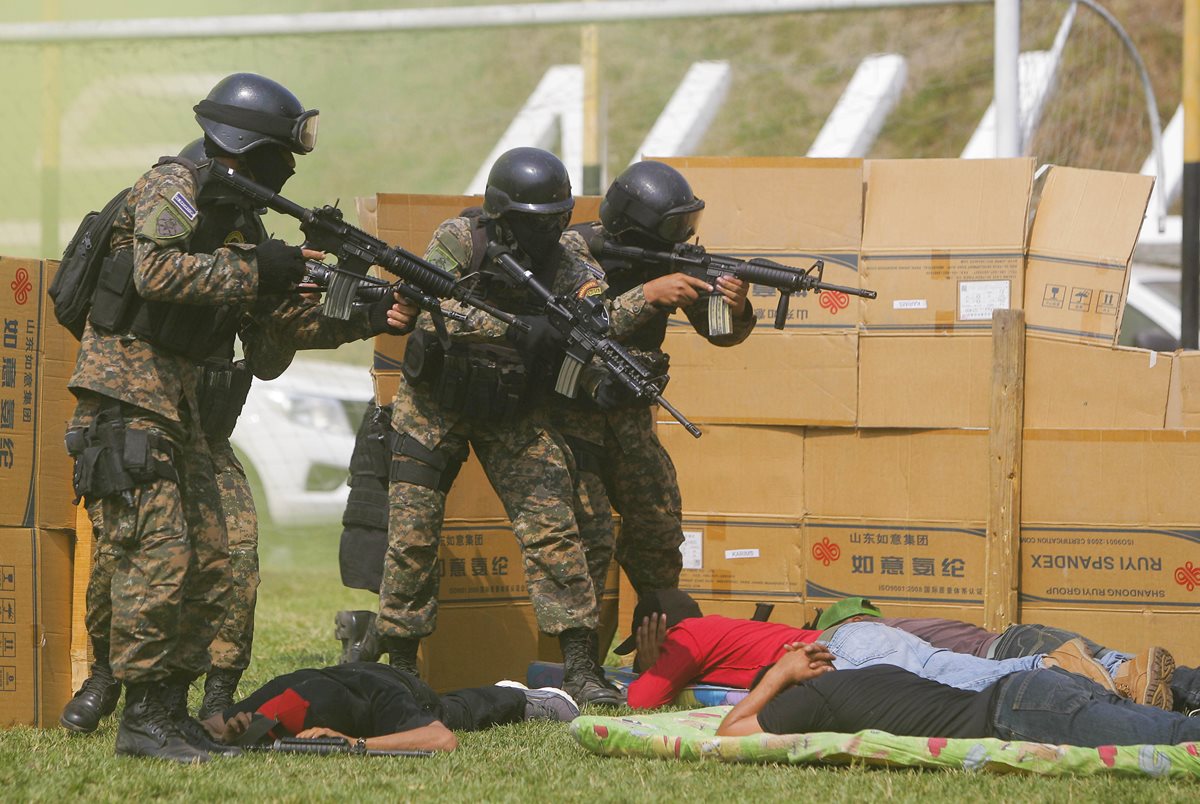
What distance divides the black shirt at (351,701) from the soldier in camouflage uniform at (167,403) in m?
0.27

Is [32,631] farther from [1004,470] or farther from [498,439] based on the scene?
[1004,470]

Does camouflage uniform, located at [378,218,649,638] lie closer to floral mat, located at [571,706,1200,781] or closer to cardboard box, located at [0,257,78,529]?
floral mat, located at [571,706,1200,781]

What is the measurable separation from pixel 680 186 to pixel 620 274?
452mm

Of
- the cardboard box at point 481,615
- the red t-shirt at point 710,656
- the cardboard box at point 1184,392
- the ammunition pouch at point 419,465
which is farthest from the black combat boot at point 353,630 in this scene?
the cardboard box at point 1184,392

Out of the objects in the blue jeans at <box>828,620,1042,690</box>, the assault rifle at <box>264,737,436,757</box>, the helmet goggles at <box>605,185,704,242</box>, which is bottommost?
the assault rifle at <box>264,737,436,757</box>

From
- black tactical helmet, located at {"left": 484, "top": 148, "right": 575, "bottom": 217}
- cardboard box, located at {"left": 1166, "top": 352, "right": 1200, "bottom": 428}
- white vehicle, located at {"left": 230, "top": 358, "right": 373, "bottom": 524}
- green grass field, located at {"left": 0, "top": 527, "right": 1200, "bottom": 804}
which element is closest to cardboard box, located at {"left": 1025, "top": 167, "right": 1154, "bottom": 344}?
cardboard box, located at {"left": 1166, "top": 352, "right": 1200, "bottom": 428}

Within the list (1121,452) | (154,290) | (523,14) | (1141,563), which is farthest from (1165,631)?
(523,14)

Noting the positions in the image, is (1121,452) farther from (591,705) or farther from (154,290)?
(154,290)

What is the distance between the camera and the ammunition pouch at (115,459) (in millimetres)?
4477

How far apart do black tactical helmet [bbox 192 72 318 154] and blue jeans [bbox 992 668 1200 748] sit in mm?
2780

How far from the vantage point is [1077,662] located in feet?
17.0

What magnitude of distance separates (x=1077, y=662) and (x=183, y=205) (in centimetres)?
332

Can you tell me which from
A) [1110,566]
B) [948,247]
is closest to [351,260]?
[948,247]

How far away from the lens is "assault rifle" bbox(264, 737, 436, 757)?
450cm
